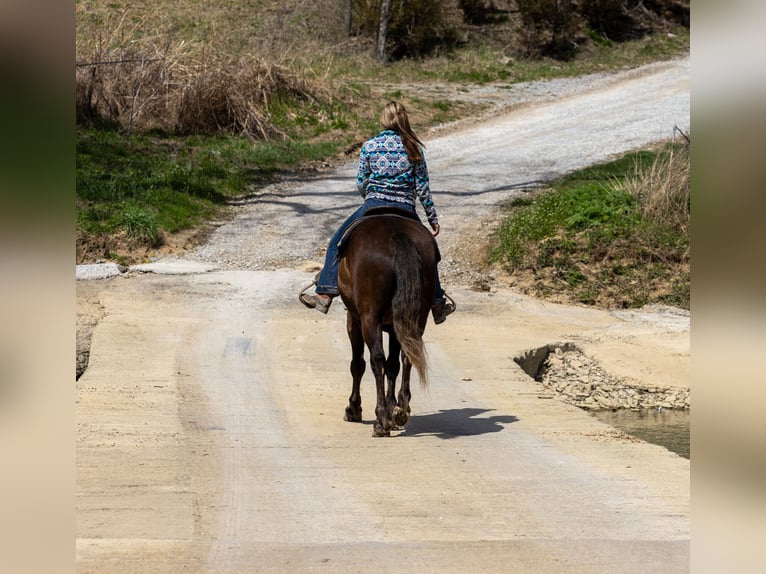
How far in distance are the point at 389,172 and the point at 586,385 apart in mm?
4533

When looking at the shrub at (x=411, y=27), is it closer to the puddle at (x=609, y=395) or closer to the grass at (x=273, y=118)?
the grass at (x=273, y=118)

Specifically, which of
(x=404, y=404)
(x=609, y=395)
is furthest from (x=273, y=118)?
(x=404, y=404)

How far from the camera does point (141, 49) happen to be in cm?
2494

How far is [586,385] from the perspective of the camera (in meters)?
12.6

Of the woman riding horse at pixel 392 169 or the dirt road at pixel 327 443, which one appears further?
the woman riding horse at pixel 392 169

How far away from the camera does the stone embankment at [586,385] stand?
1212 centimetres

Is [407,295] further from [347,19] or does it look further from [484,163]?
[347,19]

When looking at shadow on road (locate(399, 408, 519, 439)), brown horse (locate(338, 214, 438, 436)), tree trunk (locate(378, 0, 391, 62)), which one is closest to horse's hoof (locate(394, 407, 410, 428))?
brown horse (locate(338, 214, 438, 436))

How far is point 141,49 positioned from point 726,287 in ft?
80.6

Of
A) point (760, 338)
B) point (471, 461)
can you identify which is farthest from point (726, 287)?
point (471, 461)

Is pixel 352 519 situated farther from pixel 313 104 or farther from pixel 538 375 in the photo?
pixel 313 104

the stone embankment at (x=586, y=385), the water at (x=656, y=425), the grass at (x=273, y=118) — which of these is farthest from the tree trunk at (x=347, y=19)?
the water at (x=656, y=425)

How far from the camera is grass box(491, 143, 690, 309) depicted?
16.5m

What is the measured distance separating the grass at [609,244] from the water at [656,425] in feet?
15.0
